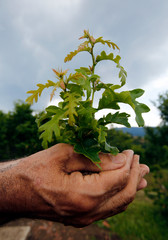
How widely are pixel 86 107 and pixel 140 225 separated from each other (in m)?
6.85

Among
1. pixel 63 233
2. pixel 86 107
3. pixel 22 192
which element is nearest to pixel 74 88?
pixel 86 107

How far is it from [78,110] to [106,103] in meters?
0.31

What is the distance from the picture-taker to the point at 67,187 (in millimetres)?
1467

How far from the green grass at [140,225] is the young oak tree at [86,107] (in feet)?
18.7

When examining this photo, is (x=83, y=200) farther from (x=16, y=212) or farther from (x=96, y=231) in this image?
(x=96, y=231)

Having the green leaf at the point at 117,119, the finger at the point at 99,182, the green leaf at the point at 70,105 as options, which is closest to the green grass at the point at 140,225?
the finger at the point at 99,182

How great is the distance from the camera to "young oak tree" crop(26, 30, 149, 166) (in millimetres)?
1442

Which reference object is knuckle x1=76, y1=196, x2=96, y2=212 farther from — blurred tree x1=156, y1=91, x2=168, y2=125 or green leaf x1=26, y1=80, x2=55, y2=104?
blurred tree x1=156, y1=91, x2=168, y2=125

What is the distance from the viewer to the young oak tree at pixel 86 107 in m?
1.44

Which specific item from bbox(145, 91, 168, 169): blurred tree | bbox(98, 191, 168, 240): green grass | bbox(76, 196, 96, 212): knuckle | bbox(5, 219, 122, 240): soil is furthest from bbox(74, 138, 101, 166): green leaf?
bbox(145, 91, 168, 169): blurred tree

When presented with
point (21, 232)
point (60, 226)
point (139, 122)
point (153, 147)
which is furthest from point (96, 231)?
point (139, 122)

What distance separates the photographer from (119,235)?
602cm

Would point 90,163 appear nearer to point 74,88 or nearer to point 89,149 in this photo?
point 89,149

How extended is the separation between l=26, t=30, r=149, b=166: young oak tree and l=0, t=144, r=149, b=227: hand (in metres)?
0.15
